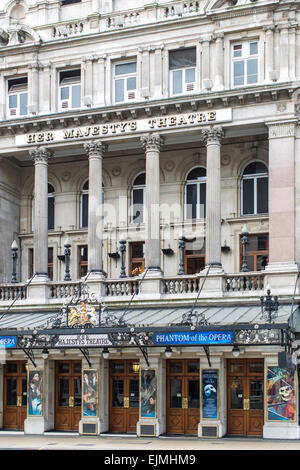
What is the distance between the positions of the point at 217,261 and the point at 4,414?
515 inches

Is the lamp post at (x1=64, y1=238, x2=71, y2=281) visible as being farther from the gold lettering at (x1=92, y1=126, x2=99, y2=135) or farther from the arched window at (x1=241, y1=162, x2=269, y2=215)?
the arched window at (x1=241, y1=162, x2=269, y2=215)

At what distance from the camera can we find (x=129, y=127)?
133 ft

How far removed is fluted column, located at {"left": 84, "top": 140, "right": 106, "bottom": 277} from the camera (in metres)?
40.7

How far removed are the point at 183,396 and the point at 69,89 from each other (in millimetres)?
16848

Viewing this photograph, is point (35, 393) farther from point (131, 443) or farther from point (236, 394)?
point (236, 394)

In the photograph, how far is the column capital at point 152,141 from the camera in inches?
1583

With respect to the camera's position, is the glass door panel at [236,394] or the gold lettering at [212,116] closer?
the glass door panel at [236,394]

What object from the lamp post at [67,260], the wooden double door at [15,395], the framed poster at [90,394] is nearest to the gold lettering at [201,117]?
the lamp post at [67,260]

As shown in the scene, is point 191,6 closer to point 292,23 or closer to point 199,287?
point 292,23

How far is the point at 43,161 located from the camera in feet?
139

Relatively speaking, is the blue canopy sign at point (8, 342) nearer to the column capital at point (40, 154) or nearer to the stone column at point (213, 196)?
the stone column at point (213, 196)

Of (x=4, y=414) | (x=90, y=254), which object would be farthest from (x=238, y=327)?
(x=4, y=414)

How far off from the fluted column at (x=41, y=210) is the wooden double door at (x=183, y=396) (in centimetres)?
838

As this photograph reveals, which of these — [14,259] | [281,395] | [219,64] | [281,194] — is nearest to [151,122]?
[219,64]
